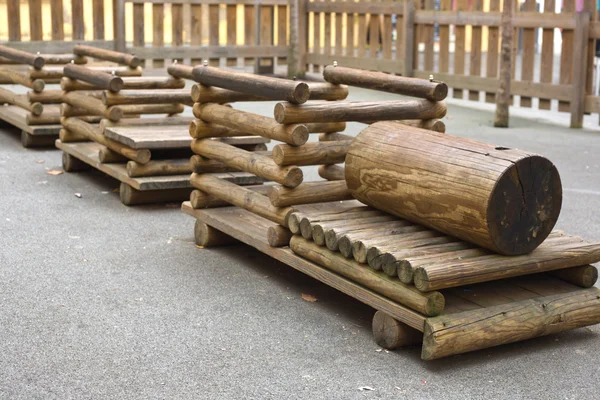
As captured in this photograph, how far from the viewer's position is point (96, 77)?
767 centimetres

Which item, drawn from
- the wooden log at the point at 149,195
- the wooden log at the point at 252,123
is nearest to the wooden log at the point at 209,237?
the wooden log at the point at 252,123

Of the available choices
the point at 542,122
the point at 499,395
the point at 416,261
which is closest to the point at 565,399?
the point at 499,395

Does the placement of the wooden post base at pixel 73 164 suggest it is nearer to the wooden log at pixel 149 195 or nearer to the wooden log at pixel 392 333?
the wooden log at pixel 149 195

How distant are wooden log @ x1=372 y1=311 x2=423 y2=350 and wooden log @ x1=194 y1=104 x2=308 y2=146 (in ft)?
3.70

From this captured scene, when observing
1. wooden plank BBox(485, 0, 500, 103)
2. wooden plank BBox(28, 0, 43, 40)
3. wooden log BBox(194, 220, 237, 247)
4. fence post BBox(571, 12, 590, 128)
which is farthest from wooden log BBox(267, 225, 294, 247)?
wooden plank BBox(28, 0, 43, 40)

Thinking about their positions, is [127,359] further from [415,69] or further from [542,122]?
[415,69]

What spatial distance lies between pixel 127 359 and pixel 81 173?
4448 mm

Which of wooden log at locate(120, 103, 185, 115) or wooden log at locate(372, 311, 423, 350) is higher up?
wooden log at locate(120, 103, 185, 115)

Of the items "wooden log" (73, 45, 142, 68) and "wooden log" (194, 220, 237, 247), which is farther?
"wooden log" (73, 45, 142, 68)

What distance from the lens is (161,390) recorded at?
3.79 m

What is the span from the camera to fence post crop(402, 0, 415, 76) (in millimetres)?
13305

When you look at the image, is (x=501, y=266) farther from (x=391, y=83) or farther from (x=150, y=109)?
(x=150, y=109)

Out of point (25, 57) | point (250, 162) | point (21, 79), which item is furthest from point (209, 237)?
point (21, 79)

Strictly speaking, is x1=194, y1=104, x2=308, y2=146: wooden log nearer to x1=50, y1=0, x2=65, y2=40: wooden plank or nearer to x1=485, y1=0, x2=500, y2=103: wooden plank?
x1=485, y1=0, x2=500, y2=103: wooden plank
